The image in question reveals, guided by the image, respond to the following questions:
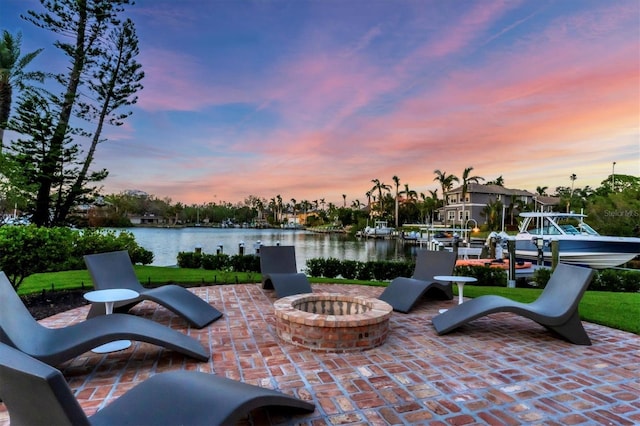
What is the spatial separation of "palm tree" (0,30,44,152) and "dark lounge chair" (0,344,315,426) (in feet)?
42.6

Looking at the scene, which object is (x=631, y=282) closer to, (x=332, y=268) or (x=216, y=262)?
(x=332, y=268)

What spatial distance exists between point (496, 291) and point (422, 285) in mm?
2939

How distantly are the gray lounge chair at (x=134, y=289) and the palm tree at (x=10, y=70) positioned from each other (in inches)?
380

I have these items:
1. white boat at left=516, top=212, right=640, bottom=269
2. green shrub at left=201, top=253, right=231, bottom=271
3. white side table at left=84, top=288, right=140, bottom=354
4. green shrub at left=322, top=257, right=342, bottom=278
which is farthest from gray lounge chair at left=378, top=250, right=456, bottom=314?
white boat at left=516, top=212, right=640, bottom=269

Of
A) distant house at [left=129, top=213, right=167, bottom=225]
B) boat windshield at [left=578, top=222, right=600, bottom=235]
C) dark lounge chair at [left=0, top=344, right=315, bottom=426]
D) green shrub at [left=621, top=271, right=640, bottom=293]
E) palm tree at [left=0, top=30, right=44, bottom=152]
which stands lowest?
green shrub at [left=621, top=271, right=640, bottom=293]

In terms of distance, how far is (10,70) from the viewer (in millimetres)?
11328

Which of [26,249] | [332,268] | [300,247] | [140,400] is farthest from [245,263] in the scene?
[300,247]

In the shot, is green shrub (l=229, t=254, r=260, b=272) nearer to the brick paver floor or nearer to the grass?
the grass

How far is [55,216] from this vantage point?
1138 cm

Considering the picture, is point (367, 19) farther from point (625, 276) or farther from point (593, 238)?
point (593, 238)

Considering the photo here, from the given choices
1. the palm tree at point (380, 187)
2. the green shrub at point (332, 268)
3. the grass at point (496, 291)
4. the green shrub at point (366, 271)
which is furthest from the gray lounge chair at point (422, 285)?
the palm tree at point (380, 187)

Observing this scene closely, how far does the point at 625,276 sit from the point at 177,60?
13681mm

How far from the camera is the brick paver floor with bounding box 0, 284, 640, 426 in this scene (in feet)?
8.09

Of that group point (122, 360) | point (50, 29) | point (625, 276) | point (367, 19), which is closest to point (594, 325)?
point (625, 276)
